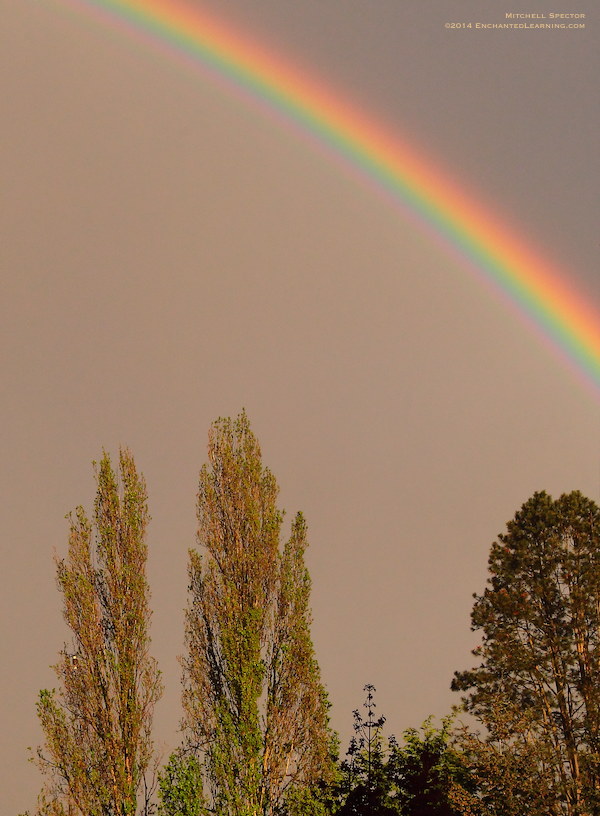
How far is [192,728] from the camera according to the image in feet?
67.5

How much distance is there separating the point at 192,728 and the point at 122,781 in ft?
6.62

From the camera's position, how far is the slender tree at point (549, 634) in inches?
856

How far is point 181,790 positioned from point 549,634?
33.2 feet

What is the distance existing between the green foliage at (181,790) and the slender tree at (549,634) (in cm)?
658

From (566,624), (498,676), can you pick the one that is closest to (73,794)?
(498,676)

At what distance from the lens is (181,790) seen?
19.2 meters

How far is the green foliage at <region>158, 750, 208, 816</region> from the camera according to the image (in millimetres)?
19078

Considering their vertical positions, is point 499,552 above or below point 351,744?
above

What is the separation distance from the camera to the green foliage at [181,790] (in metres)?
19.1

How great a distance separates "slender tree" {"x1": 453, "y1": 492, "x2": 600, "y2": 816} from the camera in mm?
21750

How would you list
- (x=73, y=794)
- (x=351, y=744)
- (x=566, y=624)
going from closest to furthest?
(x=73, y=794)
(x=566, y=624)
(x=351, y=744)

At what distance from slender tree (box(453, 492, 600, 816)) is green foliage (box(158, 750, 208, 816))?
6.58 meters

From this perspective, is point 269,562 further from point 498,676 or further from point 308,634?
point 498,676

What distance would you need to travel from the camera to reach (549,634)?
23.6 m
